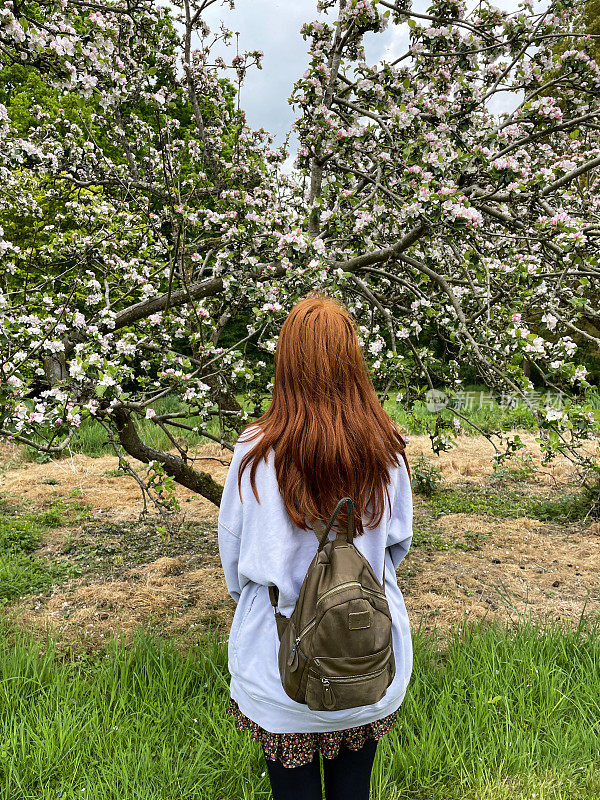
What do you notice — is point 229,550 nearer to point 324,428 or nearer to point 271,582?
point 271,582

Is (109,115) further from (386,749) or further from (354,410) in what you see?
(386,749)

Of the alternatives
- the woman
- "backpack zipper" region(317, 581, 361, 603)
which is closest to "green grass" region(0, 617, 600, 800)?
the woman

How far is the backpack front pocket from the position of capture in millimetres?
1223

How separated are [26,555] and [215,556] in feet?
5.62

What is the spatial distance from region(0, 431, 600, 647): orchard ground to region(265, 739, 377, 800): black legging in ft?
6.37

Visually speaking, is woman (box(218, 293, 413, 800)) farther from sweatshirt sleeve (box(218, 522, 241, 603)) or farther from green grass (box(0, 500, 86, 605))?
green grass (box(0, 500, 86, 605))

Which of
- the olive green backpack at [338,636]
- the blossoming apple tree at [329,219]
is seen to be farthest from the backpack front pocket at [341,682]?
the blossoming apple tree at [329,219]

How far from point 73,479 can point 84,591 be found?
12.2ft

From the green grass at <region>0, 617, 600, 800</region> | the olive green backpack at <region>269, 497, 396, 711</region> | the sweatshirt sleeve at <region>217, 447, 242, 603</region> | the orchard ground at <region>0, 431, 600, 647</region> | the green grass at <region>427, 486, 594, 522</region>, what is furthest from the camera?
the green grass at <region>427, 486, 594, 522</region>

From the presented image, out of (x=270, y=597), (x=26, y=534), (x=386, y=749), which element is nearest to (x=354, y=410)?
(x=270, y=597)

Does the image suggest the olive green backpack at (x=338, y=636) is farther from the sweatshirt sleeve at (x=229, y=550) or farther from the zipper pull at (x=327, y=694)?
the sweatshirt sleeve at (x=229, y=550)

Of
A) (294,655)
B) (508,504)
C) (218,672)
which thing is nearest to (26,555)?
(218,672)

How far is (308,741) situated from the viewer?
1.43 m

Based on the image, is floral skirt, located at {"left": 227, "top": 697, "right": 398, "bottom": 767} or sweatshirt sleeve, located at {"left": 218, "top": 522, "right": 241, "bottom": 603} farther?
sweatshirt sleeve, located at {"left": 218, "top": 522, "right": 241, "bottom": 603}
